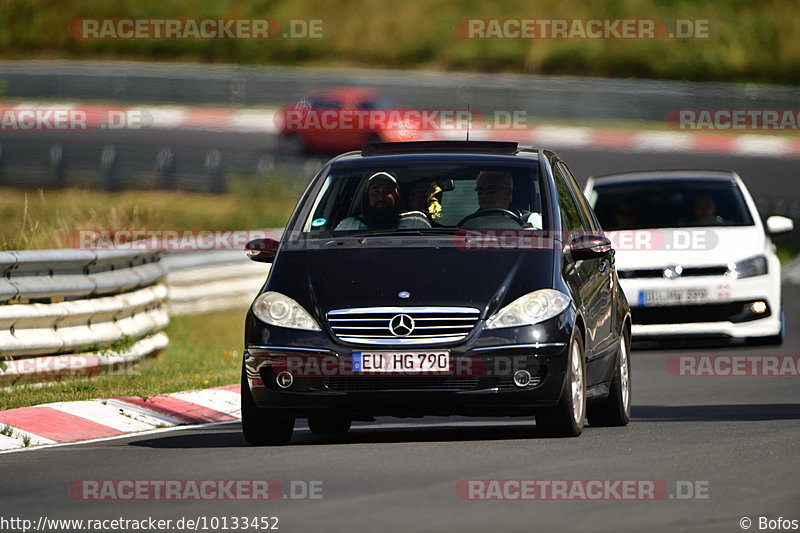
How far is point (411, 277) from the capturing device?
988 cm

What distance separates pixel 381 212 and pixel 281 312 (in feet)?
3.61

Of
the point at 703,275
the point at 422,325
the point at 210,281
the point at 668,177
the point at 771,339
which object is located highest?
the point at 668,177

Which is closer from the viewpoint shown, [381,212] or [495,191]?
[381,212]

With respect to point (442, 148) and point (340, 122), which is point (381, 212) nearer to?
point (442, 148)

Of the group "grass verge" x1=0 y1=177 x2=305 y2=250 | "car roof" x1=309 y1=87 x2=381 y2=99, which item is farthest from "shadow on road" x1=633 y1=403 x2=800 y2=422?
"car roof" x1=309 y1=87 x2=381 y2=99

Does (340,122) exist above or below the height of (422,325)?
below

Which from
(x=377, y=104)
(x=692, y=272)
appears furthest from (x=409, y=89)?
(x=692, y=272)

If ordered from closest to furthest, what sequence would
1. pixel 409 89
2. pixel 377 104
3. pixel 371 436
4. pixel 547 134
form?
1. pixel 371 436
2. pixel 547 134
3. pixel 377 104
4. pixel 409 89

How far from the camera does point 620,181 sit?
1770 centimetres

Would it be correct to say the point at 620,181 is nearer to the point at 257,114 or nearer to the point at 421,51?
the point at 257,114

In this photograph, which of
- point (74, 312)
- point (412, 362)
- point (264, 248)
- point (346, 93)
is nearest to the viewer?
point (412, 362)

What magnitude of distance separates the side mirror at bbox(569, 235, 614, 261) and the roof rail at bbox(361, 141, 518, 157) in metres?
0.87

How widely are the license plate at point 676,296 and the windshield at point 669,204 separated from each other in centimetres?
83

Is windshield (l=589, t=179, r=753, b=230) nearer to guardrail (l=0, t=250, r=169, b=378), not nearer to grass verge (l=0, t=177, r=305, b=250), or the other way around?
guardrail (l=0, t=250, r=169, b=378)
